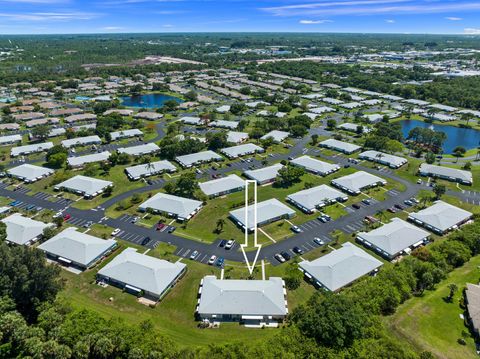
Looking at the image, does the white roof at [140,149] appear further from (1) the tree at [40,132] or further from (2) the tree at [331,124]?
(2) the tree at [331,124]

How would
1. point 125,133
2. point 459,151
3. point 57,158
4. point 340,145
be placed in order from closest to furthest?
point 57,158 → point 459,151 → point 340,145 → point 125,133

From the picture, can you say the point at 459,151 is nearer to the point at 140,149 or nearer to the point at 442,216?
the point at 442,216

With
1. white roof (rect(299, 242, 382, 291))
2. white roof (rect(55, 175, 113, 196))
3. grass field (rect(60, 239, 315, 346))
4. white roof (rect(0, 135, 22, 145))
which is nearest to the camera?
grass field (rect(60, 239, 315, 346))

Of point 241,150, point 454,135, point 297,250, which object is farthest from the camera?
point 454,135

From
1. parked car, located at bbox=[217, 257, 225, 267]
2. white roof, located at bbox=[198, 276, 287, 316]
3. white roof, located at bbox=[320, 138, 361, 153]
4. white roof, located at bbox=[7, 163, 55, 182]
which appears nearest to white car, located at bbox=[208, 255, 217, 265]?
parked car, located at bbox=[217, 257, 225, 267]

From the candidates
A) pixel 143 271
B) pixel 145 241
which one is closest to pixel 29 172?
pixel 145 241

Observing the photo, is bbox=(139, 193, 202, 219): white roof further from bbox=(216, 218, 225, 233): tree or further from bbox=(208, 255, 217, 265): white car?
bbox=(208, 255, 217, 265): white car

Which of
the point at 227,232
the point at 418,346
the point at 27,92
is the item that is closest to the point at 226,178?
the point at 227,232
